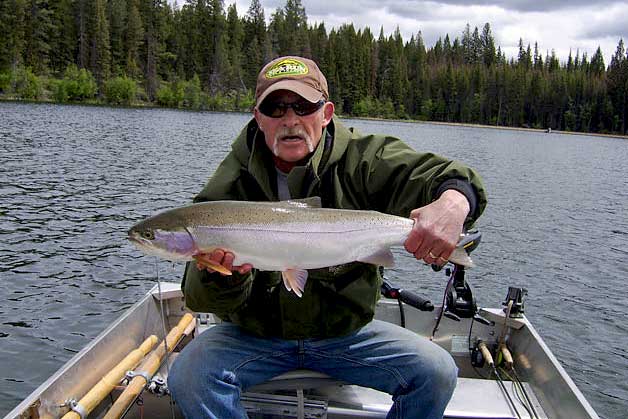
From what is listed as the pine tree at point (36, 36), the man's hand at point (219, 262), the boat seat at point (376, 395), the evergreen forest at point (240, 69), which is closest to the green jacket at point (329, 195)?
the man's hand at point (219, 262)

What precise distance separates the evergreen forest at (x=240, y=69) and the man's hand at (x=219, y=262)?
78.6m

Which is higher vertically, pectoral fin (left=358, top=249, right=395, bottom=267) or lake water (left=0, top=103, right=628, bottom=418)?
pectoral fin (left=358, top=249, right=395, bottom=267)

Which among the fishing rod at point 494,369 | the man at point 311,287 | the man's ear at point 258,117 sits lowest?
the fishing rod at point 494,369

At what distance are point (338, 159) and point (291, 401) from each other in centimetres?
152

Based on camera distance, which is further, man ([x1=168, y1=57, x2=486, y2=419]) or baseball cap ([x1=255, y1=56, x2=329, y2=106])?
baseball cap ([x1=255, y1=56, x2=329, y2=106])

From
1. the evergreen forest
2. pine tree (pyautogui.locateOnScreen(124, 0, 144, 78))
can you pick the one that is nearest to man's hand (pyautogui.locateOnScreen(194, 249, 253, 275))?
the evergreen forest

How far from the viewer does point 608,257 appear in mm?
14516

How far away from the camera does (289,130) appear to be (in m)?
3.46

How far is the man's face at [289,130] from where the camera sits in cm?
346

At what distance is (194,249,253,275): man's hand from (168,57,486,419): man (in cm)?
8

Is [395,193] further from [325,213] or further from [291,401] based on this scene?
[291,401]

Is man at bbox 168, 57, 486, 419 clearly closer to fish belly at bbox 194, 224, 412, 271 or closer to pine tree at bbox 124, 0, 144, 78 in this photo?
fish belly at bbox 194, 224, 412, 271

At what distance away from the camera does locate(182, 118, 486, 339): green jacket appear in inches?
127

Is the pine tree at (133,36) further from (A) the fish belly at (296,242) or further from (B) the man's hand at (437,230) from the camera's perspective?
(B) the man's hand at (437,230)
